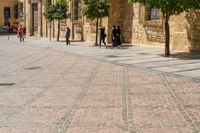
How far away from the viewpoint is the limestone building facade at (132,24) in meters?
20.9

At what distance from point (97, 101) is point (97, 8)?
16.9m

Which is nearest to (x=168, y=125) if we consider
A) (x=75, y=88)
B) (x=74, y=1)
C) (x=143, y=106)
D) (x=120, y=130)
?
(x=120, y=130)

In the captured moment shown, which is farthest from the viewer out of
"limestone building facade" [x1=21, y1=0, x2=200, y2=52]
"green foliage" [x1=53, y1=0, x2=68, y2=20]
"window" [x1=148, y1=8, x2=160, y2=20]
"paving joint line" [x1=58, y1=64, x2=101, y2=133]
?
"green foliage" [x1=53, y1=0, x2=68, y2=20]

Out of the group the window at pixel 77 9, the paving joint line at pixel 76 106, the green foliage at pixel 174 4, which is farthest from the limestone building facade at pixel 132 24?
the paving joint line at pixel 76 106

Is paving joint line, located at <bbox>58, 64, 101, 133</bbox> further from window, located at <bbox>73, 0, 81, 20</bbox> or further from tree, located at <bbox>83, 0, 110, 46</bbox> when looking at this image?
window, located at <bbox>73, 0, 81, 20</bbox>

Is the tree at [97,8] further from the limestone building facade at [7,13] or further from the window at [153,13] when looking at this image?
the limestone building facade at [7,13]

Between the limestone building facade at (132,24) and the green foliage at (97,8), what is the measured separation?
2343mm

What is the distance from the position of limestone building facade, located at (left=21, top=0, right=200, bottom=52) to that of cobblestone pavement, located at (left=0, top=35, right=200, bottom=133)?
21.0 ft

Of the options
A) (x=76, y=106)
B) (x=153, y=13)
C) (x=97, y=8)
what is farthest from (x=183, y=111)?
(x=97, y=8)

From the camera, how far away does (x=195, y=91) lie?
11.0 meters

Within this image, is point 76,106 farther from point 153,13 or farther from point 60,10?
point 60,10

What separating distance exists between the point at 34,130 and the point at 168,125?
2.69 metres

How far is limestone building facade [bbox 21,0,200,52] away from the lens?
68.5 ft

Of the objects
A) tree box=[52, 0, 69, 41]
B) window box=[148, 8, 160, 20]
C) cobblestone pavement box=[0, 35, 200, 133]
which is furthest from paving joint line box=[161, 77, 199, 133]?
tree box=[52, 0, 69, 41]
